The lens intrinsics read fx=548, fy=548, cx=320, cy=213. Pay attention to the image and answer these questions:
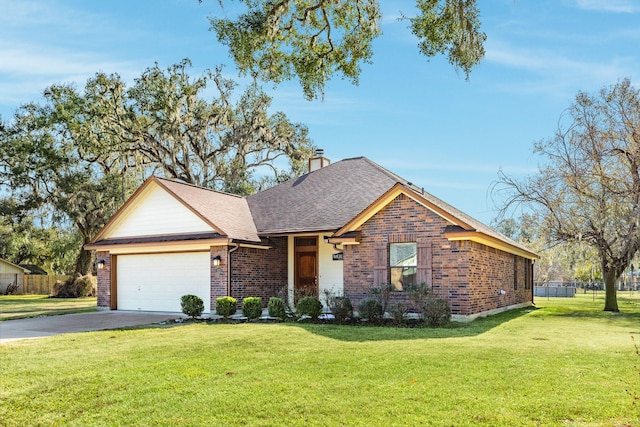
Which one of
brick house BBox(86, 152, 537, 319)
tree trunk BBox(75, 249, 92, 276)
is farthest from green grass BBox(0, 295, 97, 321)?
tree trunk BBox(75, 249, 92, 276)

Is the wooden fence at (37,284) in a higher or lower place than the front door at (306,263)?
lower

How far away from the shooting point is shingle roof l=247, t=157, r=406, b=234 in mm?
17406

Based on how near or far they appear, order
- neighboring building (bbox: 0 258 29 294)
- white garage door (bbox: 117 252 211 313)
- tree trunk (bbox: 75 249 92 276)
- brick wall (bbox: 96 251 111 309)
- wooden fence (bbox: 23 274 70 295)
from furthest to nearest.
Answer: neighboring building (bbox: 0 258 29 294)
wooden fence (bbox: 23 274 70 295)
tree trunk (bbox: 75 249 92 276)
brick wall (bbox: 96 251 111 309)
white garage door (bbox: 117 252 211 313)

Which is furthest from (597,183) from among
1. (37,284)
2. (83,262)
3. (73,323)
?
(37,284)

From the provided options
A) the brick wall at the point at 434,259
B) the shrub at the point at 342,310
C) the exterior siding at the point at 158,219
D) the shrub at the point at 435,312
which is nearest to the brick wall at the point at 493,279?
the brick wall at the point at 434,259

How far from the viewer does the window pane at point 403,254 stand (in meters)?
14.5

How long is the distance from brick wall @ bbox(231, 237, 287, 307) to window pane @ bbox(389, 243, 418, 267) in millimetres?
4211

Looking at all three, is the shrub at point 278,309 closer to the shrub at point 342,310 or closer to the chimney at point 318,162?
the shrub at point 342,310

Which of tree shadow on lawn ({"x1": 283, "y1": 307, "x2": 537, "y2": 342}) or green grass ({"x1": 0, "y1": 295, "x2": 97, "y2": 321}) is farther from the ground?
tree shadow on lawn ({"x1": 283, "y1": 307, "x2": 537, "y2": 342})

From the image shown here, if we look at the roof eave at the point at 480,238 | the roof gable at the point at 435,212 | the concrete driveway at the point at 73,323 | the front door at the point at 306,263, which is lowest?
the concrete driveway at the point at 73,323

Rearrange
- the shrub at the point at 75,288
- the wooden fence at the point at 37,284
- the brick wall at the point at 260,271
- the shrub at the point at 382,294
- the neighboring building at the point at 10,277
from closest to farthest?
the shrub at the point at 382,294 → the brick wall at the point at 260,271 → the shrub at the point at 75,288 → the wooden fence at the point at 37,284 → the neighboring building at the point at 10,277

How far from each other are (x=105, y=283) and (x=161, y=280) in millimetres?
2475

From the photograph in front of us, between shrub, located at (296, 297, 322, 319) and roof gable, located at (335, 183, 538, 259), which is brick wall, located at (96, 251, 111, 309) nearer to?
shrub, located at (296, 297, 322, 319)

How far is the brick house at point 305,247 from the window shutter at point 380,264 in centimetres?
3
